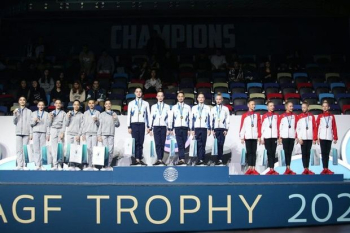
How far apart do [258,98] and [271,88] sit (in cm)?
93

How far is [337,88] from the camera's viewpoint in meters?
17.4

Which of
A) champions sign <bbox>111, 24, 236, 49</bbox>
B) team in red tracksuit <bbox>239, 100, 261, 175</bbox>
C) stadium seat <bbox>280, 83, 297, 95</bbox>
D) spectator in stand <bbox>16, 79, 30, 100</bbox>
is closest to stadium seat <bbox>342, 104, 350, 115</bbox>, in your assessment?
stadium seat <bbox>280, 83, 297, 95</bbox>

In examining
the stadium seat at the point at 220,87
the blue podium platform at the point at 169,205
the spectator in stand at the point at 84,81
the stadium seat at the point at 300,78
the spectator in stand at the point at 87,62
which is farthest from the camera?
the spectator in stand at the point at 87,62

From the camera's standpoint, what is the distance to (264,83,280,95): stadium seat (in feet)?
57.1

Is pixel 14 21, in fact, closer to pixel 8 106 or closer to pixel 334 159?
pixel 8 106

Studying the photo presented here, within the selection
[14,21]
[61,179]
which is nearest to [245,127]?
[61,179]

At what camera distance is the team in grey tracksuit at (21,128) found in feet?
47.9

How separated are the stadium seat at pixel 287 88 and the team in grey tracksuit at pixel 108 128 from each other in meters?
4.98

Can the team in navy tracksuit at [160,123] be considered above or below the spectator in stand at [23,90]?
below

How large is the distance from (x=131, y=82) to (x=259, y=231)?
27.8 ft

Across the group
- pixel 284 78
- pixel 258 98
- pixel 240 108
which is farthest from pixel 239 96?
pixel 284 78

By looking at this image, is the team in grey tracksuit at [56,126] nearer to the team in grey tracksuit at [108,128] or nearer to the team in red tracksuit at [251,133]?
the team in grey tracksuit at [108,128]

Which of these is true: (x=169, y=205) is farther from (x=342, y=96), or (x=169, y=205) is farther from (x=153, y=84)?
(x=342, y=96)

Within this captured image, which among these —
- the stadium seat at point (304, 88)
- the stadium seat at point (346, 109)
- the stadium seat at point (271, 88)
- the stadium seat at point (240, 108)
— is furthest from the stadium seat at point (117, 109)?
the stadium seat at point (346, 109)
